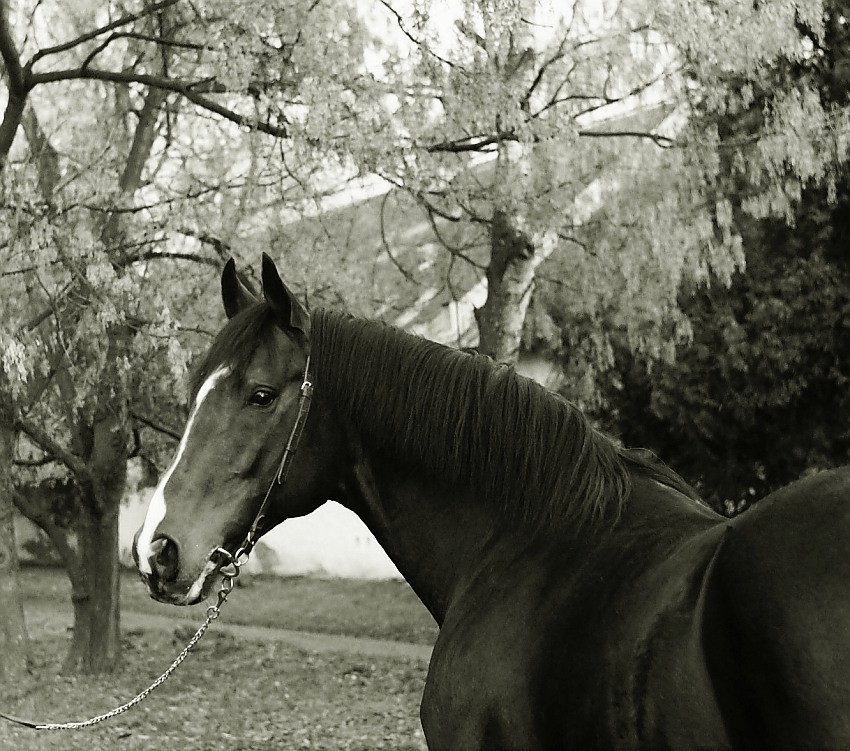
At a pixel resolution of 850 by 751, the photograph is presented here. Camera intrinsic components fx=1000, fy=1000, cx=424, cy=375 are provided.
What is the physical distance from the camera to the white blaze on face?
290 cm

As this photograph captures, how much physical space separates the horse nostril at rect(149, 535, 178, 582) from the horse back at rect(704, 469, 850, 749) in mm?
1520

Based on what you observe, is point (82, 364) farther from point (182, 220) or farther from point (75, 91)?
point (75, 91)

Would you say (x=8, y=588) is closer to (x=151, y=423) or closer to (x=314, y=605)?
(x=151, y=423)

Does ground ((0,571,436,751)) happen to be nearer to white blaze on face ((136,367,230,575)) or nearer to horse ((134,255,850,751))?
horse ((134,255,850,751))

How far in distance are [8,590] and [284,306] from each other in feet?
25.6

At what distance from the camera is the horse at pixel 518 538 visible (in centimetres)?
223

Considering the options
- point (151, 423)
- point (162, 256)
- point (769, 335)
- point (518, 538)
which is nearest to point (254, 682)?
point (151, 423)

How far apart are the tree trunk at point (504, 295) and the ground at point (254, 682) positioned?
361 cm

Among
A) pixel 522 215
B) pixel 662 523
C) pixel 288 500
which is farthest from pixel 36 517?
pixel 662 523

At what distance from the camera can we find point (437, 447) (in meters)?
3.09

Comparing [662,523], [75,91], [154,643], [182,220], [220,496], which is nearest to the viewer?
[662,523]

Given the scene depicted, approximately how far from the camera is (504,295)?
1017cm

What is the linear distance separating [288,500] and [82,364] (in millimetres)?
7345

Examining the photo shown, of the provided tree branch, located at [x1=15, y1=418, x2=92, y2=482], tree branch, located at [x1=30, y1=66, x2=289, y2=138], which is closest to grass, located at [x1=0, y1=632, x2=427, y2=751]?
tree branch, located at [x1=15, y1=418, x2=92, y2=482]
